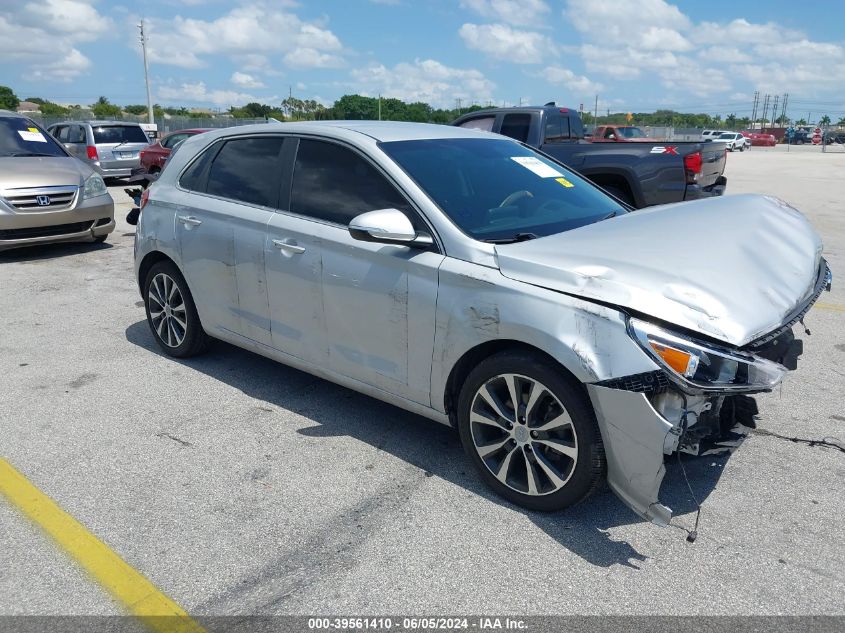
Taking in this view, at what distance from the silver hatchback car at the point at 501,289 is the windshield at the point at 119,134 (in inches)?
597

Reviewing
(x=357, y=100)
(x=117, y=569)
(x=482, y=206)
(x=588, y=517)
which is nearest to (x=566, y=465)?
(x=588, y=517)

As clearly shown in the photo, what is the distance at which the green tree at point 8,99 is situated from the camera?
77637mm

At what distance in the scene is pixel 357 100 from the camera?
56.1 m

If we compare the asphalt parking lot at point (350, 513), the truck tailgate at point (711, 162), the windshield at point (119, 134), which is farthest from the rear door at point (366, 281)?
the windshield at point (119, 134)

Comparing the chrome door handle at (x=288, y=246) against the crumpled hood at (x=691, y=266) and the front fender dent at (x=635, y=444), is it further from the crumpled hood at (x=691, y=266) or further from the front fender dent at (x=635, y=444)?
the front fender dent at (x=635, y=444)

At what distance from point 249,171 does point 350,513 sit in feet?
7.78

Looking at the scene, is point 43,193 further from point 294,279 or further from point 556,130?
point 556,130

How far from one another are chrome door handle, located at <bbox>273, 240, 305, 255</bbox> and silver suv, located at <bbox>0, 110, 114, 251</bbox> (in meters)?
5.63

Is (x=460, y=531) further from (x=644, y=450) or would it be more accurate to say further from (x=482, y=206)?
(x=482, y=206)

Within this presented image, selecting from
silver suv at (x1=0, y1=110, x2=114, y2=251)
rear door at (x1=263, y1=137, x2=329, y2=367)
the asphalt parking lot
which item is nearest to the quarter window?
silver suv at (x1=0, y1=110, x2=114, y2=251)

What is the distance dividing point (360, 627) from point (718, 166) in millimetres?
7999

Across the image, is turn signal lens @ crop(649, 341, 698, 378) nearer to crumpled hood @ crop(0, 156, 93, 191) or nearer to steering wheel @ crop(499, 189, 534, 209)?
steering wheel @ crop(499, 189, 534, 209)

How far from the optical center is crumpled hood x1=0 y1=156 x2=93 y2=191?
824cm

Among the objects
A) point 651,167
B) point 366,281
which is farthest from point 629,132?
point 366,281
